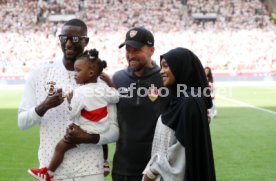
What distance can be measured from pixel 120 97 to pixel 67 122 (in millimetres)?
536

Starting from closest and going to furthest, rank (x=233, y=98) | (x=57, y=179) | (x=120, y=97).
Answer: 1. (x=57, y=179)
2. (x=120, y=97)
3. (x=233, y=98)

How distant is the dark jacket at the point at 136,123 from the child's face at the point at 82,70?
0.49 metres

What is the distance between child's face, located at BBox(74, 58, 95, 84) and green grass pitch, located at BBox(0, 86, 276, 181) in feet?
13.7

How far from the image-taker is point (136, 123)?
13.9 ft

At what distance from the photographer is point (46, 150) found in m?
3.90

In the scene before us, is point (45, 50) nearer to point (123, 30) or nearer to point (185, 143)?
point (123, 30)

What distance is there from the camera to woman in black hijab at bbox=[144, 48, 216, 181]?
3.47 meters

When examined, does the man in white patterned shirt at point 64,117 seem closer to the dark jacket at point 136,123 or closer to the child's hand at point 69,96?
the child's hand at point 69,96

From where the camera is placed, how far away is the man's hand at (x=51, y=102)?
366 cm

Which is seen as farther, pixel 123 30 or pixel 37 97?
pixel 123 30

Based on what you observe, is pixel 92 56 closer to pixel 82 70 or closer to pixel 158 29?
pixel 82 70

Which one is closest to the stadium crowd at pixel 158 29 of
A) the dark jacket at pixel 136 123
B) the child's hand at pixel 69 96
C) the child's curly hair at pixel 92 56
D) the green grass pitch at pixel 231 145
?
the green grass pitch at pixel 231 145

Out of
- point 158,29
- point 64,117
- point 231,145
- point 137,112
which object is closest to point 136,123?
point 137,112

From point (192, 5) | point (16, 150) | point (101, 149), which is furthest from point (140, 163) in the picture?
point (192, 5)
